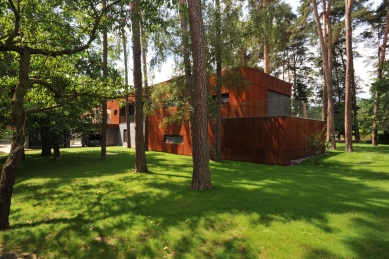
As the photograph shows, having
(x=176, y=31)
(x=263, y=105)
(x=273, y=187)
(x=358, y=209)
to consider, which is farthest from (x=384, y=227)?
(x=176, y=31)

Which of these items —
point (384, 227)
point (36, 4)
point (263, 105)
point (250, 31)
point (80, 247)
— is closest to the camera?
point (80, 247)

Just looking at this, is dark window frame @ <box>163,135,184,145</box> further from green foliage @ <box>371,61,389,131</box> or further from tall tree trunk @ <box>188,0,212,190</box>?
green foliage @ <box>371,61,389,131</box>

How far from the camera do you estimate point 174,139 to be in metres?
19.1

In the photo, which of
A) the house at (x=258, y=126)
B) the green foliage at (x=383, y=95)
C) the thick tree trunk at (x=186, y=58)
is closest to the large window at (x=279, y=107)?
the house at (x=258, y=126)

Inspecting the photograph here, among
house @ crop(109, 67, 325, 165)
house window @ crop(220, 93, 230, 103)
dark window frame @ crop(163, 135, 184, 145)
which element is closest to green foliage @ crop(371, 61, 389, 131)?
house @ crop(109, 67, 325, 165)

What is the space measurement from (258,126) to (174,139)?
7.85m

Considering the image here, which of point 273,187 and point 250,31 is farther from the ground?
point 250,31

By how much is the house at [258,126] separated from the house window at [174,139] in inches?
13.0

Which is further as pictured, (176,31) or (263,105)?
(263,105)

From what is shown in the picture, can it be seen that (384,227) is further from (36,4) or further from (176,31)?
(176,31)

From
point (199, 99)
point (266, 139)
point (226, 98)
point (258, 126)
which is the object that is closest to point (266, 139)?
point (266, 139)

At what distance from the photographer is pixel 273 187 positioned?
23.9 feet

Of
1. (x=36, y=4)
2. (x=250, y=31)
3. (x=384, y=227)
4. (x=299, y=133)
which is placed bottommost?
(x=384, y=227)

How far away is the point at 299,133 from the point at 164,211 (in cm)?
1159
